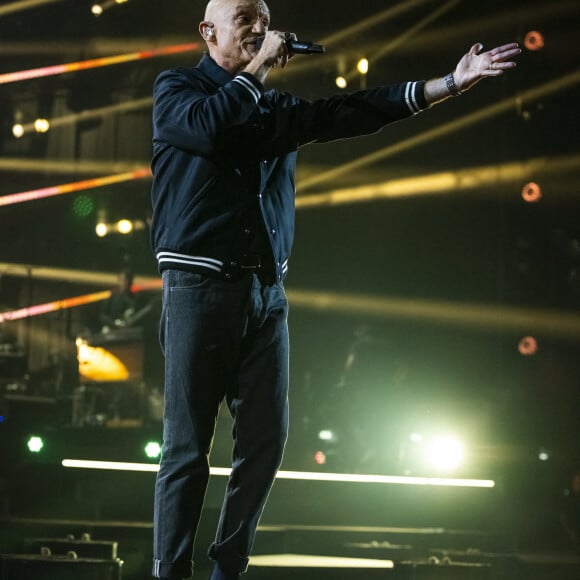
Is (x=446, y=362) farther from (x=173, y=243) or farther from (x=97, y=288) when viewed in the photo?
(x=173, y=243)

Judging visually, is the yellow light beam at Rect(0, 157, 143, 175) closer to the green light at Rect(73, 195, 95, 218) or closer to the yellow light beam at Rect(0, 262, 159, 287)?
the green light at Rect(73, 195, 95, 218)

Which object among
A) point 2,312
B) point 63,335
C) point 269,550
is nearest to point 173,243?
point 269,550

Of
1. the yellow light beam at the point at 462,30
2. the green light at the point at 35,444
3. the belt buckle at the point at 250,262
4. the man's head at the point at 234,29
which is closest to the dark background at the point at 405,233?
the yellow light beam at the point at 462,30

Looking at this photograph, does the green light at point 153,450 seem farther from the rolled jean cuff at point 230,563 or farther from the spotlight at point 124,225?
the spotlight at point 124,225

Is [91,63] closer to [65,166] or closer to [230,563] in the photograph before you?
[65,166]

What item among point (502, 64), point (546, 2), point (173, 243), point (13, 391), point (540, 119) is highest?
point (546, 2)

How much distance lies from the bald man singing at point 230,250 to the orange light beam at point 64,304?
504 centimetres

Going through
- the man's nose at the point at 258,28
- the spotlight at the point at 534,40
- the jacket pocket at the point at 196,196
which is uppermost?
the spotlight at the point at 534,40

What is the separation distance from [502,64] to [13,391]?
472 centimetres

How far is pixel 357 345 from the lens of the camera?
605 cm

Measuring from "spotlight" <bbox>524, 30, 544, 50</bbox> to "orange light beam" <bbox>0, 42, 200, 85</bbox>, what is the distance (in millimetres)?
2304

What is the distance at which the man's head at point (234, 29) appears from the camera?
1949 mm

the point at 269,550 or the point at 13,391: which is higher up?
the point at 13,391

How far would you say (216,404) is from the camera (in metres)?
1.92
